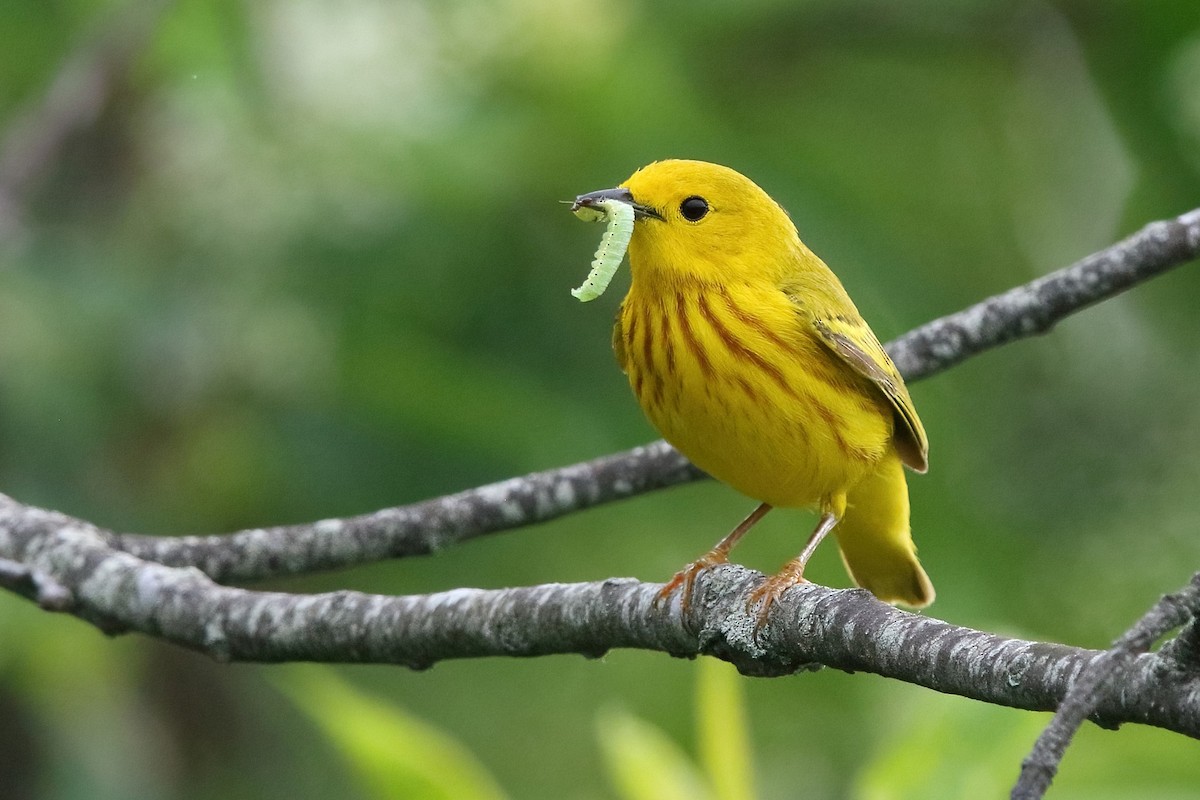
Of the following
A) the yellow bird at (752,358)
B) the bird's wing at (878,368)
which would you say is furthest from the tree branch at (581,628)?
the bird's wing at (878,368)

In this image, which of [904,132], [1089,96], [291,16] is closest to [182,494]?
[291,16]

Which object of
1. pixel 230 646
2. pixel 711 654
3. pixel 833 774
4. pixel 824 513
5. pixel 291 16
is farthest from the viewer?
pixel 833 774

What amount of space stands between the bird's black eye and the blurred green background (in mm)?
1334

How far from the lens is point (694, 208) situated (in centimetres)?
419

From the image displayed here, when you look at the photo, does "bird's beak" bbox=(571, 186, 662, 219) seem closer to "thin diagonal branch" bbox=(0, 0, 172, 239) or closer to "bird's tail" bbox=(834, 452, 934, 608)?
"bird's tail" bbox=(834, 452, 934, 608)

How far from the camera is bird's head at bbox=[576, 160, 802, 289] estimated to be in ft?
13.3

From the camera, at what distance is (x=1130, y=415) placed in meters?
5.68

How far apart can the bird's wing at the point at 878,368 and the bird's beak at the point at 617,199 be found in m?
0.56

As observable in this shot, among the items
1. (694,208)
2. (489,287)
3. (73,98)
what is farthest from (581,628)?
(73,98)

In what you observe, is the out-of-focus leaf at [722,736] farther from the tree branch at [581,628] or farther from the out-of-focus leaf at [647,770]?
the tree branch at [581,628]

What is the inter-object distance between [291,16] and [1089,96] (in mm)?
3177

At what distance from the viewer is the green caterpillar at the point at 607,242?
3.51 meters

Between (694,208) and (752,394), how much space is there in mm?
712

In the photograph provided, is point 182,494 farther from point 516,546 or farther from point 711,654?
point 711,654
